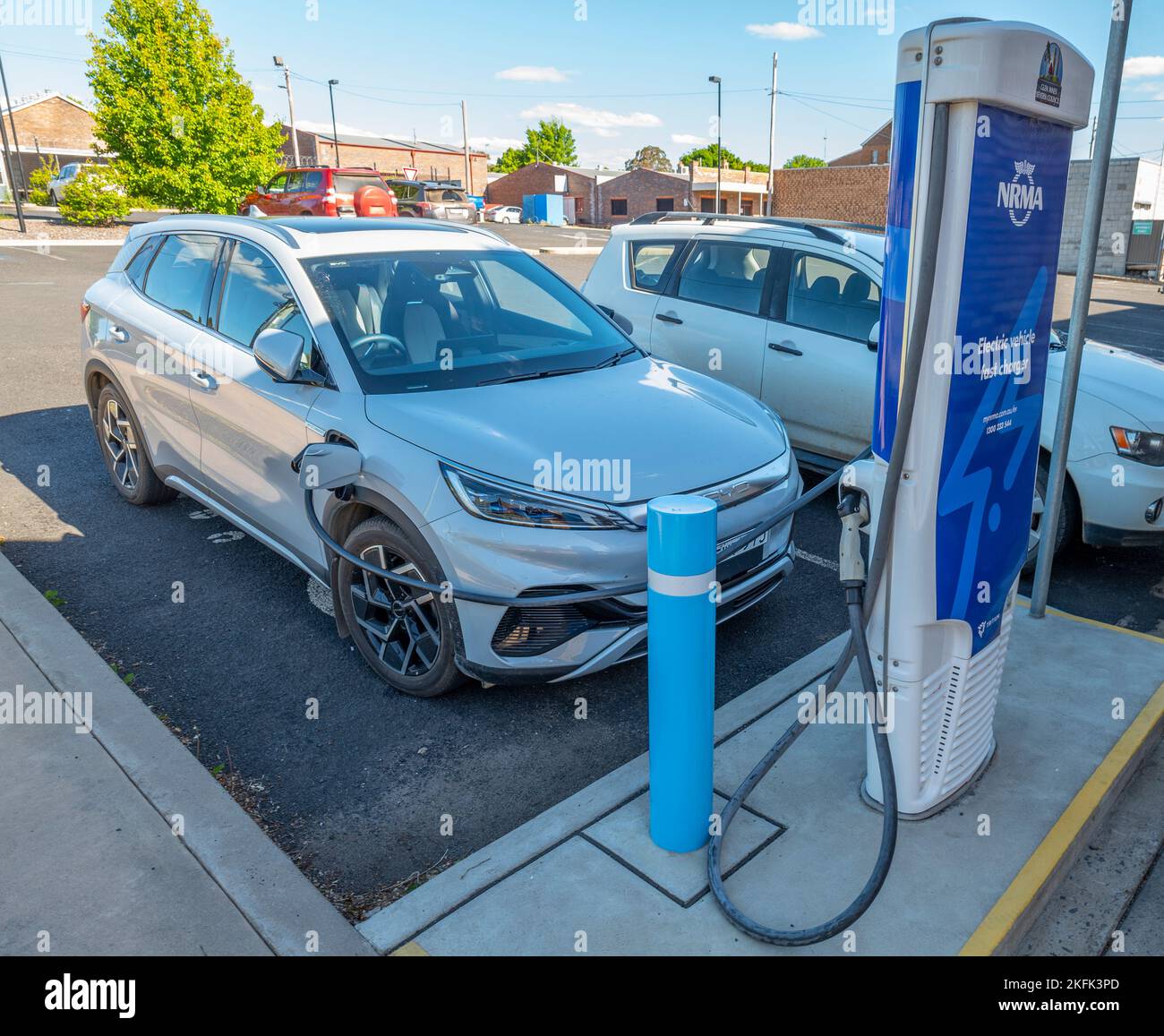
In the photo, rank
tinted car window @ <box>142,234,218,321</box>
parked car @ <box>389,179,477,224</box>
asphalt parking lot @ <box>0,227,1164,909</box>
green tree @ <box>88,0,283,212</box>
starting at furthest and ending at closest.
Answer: parked car @ <box>389,179,477,224</box> → green tree @ <box>88,0,283,212</box> → tinted car window @ <box>142,234,218,321</box> → asphalt parking lot @ <box>0,227,1164,909</box>

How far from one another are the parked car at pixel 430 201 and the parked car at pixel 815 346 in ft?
65.2

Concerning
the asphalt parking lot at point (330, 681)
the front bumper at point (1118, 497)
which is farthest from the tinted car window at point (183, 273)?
the front bumper at point (1118, 497)

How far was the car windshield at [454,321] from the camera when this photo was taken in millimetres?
4008

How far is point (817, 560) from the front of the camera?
5.18 metres

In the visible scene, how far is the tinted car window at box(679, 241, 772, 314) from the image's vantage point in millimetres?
6078

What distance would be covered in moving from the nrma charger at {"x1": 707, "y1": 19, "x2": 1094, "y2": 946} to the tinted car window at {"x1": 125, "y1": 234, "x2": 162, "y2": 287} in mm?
4556

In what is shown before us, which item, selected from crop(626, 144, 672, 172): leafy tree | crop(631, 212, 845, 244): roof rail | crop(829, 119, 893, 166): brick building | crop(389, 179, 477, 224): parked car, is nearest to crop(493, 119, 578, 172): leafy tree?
crop(626, 144, 672, 172): leafy tree

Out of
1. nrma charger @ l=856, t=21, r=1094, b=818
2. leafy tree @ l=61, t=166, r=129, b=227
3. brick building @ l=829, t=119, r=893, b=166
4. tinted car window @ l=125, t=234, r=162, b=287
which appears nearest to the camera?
nrma charger @ l=856, t=21, r=1094, b=818

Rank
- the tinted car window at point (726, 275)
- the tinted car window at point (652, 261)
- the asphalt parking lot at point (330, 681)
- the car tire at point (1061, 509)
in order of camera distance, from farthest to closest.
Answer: the tinted car window at point (652, 261) → the tinted car window at point (726, 275) → the car tire at point (1061, 509) → the asphalt parking lot at point (330, 681)

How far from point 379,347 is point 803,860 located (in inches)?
107

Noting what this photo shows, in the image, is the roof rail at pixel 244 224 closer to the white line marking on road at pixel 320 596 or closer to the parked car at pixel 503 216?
the white line marking on road at pixel 320 596

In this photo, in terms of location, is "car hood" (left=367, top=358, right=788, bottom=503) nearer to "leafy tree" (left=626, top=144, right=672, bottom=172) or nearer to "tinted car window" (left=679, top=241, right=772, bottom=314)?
"tinted car window" (left=679, top=241, right=772, bottom=314)

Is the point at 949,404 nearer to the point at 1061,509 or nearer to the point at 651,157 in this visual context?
the point at 1061,509
